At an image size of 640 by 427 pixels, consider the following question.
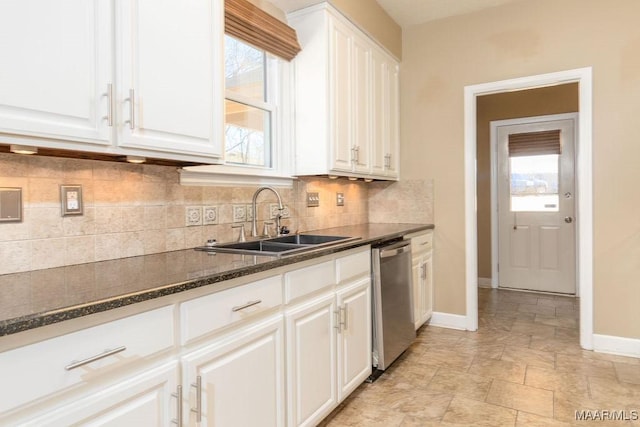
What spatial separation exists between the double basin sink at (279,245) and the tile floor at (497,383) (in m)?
0.93

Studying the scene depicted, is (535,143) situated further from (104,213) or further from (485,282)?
(104,213)

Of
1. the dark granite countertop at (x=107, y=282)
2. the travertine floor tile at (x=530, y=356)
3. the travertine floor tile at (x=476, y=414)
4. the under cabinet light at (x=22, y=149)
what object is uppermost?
the under cabinet light at (x=22, y=149)

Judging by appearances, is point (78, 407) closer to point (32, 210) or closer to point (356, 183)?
point (32, 210)

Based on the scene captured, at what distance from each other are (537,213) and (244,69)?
4.04 m

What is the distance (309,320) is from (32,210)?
1199 millimetres

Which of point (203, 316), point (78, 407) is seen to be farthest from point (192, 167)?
point (78, 407)

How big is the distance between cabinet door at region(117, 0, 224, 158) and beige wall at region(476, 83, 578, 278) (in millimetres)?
4214

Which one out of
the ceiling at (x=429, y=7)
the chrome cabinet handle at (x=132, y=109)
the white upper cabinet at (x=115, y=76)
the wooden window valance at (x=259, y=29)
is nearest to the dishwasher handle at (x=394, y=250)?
the white upper cabinet at (x=115, y=76)

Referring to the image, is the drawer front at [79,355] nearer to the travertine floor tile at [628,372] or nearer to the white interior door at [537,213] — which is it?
the travertine floor tile at [628,372]

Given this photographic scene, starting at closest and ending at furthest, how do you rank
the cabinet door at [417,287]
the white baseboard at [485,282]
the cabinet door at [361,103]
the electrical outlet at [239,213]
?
the electrical outlet at [239,213]
the cabinet door at [361,103]
the cabinet door at [417,287]
the white baseboard at [485,282]

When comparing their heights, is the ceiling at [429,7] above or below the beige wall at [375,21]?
above

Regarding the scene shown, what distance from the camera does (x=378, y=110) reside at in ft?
11.1

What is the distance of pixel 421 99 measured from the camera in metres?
3.74

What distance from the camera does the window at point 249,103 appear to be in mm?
2410
